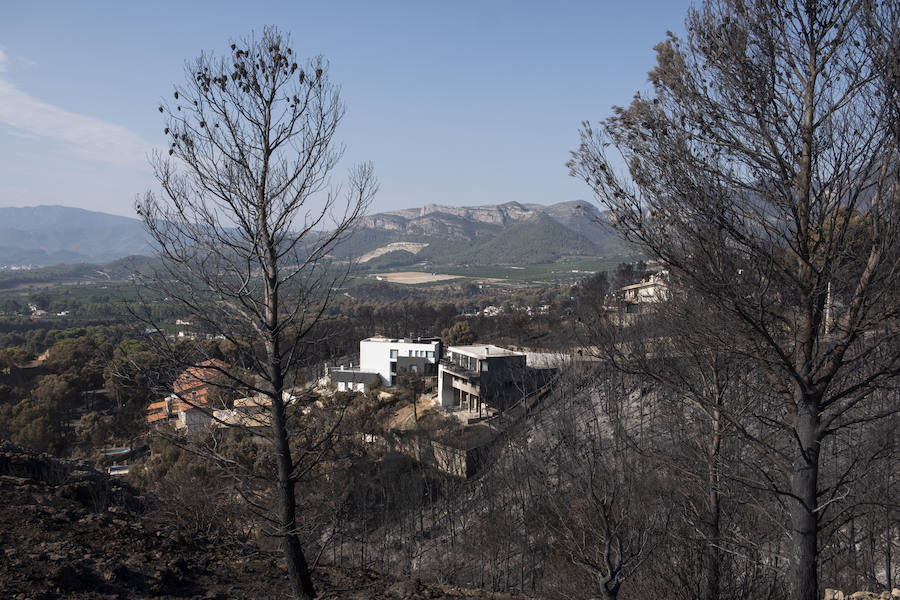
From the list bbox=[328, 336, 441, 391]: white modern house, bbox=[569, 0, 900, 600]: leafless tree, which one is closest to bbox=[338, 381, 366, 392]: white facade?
bbox=[328, 336, 441, 391]: white modern house

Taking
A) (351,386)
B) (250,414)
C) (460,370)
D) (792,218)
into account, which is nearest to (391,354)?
(351,386)

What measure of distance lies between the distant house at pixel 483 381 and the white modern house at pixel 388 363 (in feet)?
17.5

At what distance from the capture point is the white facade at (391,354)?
34938 millimetres

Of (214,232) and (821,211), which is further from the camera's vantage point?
(214,232)

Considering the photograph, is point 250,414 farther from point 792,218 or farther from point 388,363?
point 388,363

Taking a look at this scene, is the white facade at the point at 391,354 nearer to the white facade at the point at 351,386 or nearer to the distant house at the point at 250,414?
the white facade at the point at 351,386

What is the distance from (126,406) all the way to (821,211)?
31.9m

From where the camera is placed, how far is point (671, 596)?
7391mm

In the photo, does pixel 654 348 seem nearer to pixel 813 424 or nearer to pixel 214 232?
pixel 813 424

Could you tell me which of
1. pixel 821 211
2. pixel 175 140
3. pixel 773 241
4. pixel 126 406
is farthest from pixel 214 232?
pixel 126 406

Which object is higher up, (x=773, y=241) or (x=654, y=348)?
(x=773, y=241)

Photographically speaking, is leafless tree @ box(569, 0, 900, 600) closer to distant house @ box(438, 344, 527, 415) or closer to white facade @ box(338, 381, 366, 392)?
distant house @ box(438, 344, 527, 415)

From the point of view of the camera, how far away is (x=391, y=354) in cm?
3531

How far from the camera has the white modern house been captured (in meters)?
33.9
